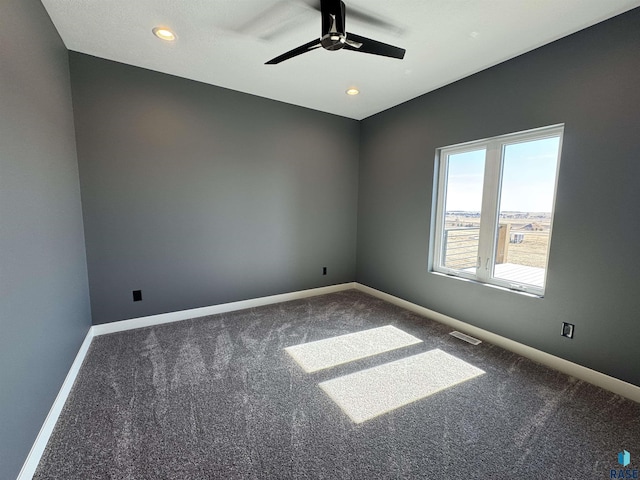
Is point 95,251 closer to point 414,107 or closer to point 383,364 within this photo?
point 383,364

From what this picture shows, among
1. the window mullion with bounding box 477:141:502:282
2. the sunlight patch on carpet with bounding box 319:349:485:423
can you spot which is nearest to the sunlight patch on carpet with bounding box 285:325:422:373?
the sunlight patch on carpet with bounding box 319:349:485:423

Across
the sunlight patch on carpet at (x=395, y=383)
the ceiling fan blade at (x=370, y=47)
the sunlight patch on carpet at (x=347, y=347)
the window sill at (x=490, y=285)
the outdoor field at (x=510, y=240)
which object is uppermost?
the ceiling fan blade at (x=370, y=47)

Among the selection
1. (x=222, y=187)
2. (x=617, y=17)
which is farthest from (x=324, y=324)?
(x=617, y=17)

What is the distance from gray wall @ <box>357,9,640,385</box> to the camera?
75.0 inches

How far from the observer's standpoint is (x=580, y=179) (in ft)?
6.91

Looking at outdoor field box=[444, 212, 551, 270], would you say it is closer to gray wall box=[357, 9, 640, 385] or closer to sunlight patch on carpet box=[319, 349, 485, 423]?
gray wall box=[357, 9, 640, 385]

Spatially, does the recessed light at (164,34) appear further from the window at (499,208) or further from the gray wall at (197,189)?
the window at (499,208)

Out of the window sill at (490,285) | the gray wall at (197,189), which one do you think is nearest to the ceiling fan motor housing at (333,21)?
the gray wall at (197,189)

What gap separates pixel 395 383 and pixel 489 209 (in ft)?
6.27

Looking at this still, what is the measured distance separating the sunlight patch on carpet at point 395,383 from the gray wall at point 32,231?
5.38ft

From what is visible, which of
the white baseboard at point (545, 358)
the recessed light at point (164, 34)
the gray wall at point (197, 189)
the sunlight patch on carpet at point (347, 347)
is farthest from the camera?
the gray wall at point (197, 189)

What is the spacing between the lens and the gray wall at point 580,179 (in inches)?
75.0

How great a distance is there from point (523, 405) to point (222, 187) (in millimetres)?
3375

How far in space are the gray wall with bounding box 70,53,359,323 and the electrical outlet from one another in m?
2.73
